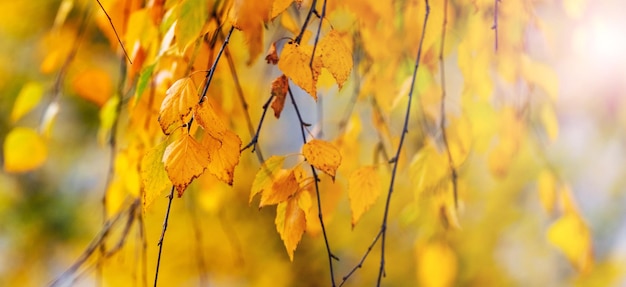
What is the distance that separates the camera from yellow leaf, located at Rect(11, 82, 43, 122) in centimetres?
85

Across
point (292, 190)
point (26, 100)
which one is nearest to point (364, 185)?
point (292, 190)

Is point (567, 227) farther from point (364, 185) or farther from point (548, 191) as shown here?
point (364, 185)

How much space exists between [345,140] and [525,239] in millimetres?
315

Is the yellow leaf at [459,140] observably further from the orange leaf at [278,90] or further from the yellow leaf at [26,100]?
the yellow leaf at [26,100]

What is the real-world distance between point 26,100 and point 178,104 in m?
0.51

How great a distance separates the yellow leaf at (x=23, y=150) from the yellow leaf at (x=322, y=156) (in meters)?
0.52

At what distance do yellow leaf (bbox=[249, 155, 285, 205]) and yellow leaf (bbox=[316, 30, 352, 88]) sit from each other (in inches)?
3.6

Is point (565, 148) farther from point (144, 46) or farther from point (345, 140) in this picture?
point (144, 46)

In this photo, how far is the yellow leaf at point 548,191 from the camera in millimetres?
A: 907

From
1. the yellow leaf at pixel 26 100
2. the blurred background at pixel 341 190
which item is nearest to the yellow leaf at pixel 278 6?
the blurred background at pixel 341 190

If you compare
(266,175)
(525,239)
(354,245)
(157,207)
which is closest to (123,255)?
(157,207)

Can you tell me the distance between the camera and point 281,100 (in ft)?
1.56

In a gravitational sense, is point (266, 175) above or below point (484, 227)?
above

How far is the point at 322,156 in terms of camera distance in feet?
1.58
